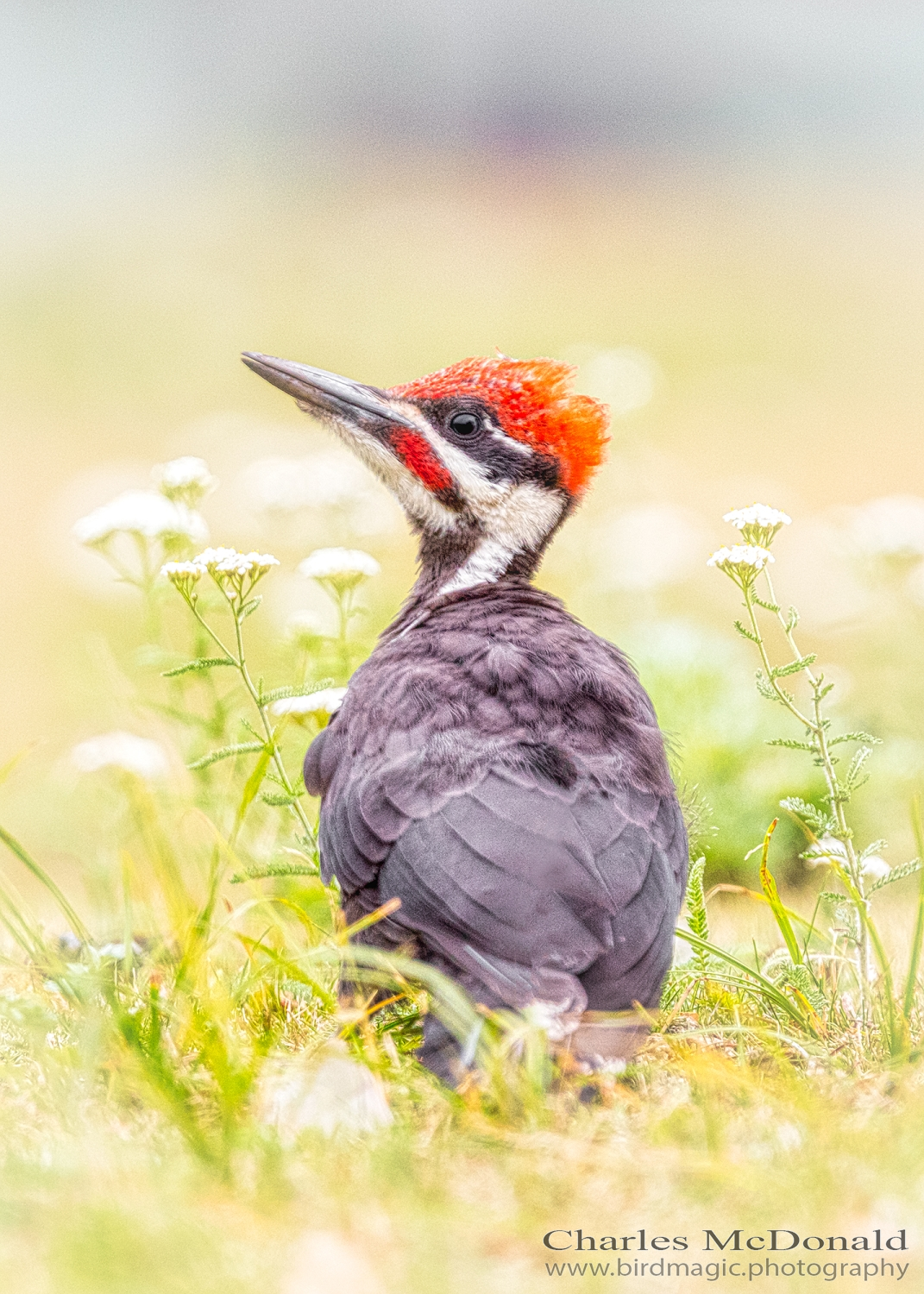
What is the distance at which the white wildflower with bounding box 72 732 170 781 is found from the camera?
3.74 metres

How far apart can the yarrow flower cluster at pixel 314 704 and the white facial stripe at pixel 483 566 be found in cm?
57

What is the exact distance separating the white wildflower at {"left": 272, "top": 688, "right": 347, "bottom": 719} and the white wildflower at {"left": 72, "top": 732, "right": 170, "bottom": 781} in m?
0.45

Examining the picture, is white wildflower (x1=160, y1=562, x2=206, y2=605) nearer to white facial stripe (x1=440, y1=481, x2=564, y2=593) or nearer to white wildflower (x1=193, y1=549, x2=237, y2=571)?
white wildflower (x1=193, y1=549, x2=237, y2=571)

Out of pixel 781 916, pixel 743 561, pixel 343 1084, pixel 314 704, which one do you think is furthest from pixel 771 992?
pixel 314 704

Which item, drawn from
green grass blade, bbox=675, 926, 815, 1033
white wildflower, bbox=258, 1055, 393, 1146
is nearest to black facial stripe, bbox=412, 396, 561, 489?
green grass blade, bbox=675, 926, 815, 1033

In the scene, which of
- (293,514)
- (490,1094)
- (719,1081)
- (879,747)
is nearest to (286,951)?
(490,1094)

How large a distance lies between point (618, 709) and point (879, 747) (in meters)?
2.97

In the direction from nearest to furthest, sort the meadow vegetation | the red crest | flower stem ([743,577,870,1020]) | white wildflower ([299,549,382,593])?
1. the meadow vegetation
2. flower stem ([743,577,870,1020])
3. white wildflower ([299,549,382,593])
4. the red crest

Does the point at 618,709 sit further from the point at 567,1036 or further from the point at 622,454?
the point at 622,454

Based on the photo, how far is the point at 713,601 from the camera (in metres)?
10.1

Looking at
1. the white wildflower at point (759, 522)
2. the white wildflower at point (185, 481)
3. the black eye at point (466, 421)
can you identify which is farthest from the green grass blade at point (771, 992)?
the white wildflower at point (185, 481)

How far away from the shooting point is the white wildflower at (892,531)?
5.30 m

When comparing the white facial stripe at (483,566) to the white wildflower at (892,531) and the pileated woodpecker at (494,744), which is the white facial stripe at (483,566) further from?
the white wildflower at (892,531)

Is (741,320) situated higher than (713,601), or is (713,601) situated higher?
(741,320)
